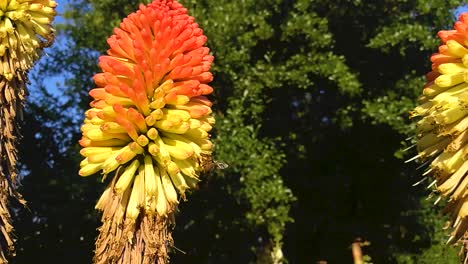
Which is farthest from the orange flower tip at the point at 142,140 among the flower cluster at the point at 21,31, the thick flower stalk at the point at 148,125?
the flower cluster at the point at 21,31

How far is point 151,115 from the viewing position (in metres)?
4.76

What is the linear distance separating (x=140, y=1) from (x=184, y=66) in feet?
32.7

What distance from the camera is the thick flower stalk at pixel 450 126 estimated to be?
4.14m

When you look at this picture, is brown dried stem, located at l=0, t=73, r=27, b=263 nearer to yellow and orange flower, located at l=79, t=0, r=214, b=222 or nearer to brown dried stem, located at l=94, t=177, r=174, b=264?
yellow and orange flower, located at l=79, t=0, r=214, b=222

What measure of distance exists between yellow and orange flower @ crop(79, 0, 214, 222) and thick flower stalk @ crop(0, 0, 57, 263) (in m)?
1.39

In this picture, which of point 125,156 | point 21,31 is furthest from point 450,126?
point 21,31

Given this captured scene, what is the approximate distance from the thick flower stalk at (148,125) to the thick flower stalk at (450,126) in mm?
1553

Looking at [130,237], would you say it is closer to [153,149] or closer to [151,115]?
[153,149]

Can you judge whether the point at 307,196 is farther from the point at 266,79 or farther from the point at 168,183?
the point at 168,183

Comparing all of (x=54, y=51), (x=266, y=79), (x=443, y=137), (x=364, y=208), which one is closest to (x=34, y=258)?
(x=54, y=51)

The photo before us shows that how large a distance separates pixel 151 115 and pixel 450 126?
2.01 metres

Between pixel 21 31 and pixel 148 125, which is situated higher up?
pixel 21 31

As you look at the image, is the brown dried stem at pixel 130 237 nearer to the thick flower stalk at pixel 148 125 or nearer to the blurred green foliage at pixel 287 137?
the thick flower stalk at pixel 148 125

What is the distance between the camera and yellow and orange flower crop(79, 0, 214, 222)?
468cm
